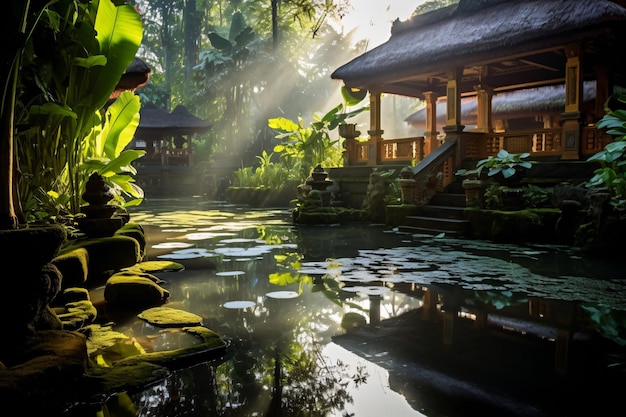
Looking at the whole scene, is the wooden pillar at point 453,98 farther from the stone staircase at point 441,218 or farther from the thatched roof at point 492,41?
the stone staircase at point 441,218

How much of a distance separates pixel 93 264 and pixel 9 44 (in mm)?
2921

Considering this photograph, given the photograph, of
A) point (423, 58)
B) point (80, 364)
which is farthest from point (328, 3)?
point (80, 364)

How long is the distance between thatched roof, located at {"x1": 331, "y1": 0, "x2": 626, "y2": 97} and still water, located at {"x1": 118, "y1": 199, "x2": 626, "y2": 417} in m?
5.39

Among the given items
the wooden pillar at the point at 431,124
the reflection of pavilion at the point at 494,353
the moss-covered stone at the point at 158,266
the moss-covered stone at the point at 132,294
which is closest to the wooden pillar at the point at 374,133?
the wooden pillar at the point at 431,124

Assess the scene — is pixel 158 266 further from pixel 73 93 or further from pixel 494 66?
pixel 494 66

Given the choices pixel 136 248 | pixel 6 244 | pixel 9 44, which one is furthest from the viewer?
pixel 136 248

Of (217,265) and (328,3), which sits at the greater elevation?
(328,3)

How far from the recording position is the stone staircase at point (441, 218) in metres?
8.73

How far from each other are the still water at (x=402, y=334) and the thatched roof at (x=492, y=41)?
212 inches

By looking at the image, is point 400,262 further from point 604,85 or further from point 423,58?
point 604,85

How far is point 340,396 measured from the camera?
2266 mm

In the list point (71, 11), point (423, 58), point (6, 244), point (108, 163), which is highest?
point (423, 58)

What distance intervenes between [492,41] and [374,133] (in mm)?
4160

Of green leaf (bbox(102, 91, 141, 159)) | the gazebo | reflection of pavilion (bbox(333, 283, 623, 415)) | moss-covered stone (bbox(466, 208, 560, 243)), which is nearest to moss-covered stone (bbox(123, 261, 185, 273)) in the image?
green leaf (bbox(102, 91, 141, 159))
